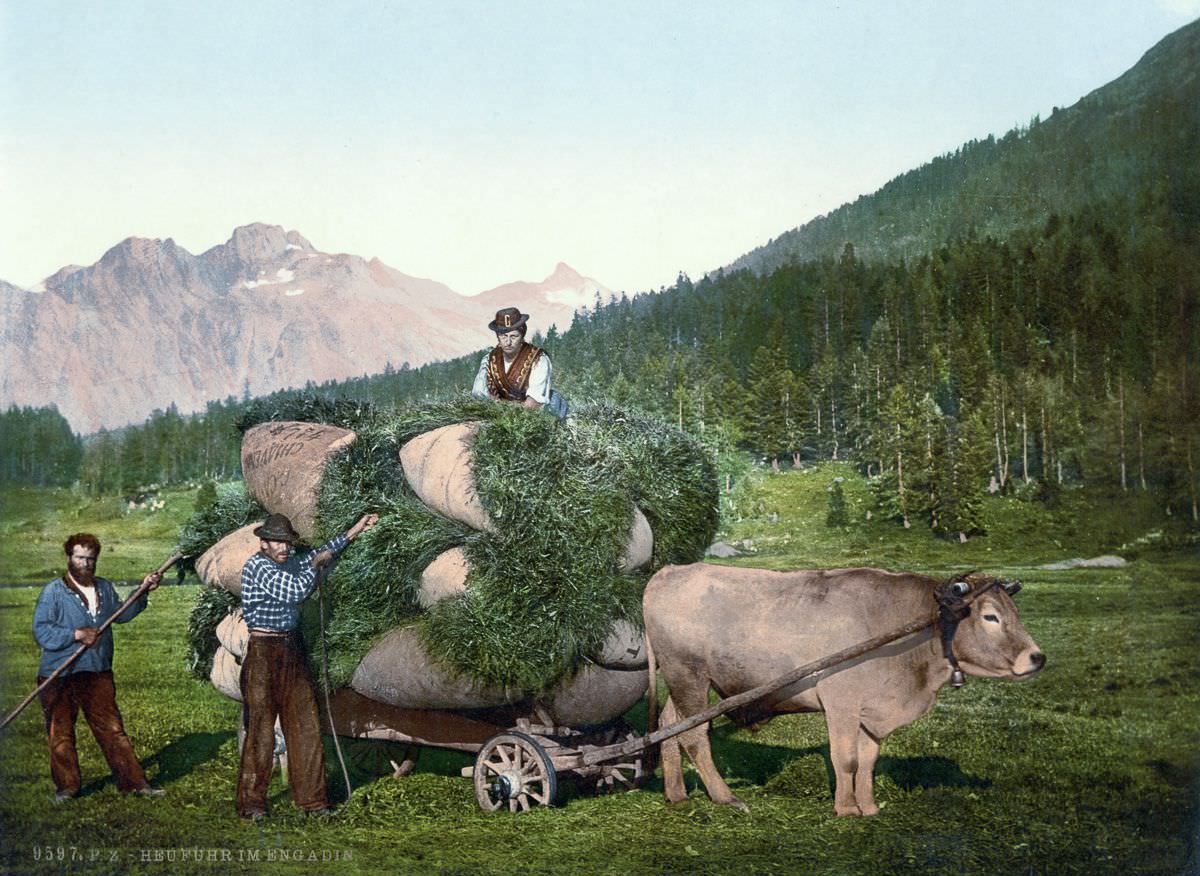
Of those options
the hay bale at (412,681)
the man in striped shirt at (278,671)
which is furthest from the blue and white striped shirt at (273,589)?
the hay bale at (412,681)

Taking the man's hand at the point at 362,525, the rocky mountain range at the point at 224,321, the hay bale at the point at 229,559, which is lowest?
the hay bale at the point at 229,559

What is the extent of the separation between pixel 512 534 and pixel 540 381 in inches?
54.6

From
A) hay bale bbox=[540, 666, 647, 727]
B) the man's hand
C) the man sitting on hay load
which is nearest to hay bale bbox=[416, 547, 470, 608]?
Result: the man's hand

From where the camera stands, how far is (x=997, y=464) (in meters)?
7.85

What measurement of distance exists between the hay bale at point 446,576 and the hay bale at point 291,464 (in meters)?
1.12

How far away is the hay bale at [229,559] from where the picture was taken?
22.9 feet

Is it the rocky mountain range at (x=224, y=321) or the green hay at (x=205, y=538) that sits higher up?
the rocky mountain range at (x=224, y=321)

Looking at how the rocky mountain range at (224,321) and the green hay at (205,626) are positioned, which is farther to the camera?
the rocky mountain range at (224,321)

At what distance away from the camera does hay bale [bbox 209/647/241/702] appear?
7.17 m

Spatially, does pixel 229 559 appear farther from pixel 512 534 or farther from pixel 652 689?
pixel 652 689

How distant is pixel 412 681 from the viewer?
244 inches

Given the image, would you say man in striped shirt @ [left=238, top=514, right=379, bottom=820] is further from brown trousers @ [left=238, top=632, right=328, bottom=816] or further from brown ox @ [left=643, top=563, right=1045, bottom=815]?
→ brown ox @ [left=643, top=563, right=1045, bottom=815]

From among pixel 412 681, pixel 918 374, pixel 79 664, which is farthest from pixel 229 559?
pixel 918 374

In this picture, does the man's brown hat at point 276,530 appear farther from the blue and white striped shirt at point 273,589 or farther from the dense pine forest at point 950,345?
the dense pine forest at point 950,345
